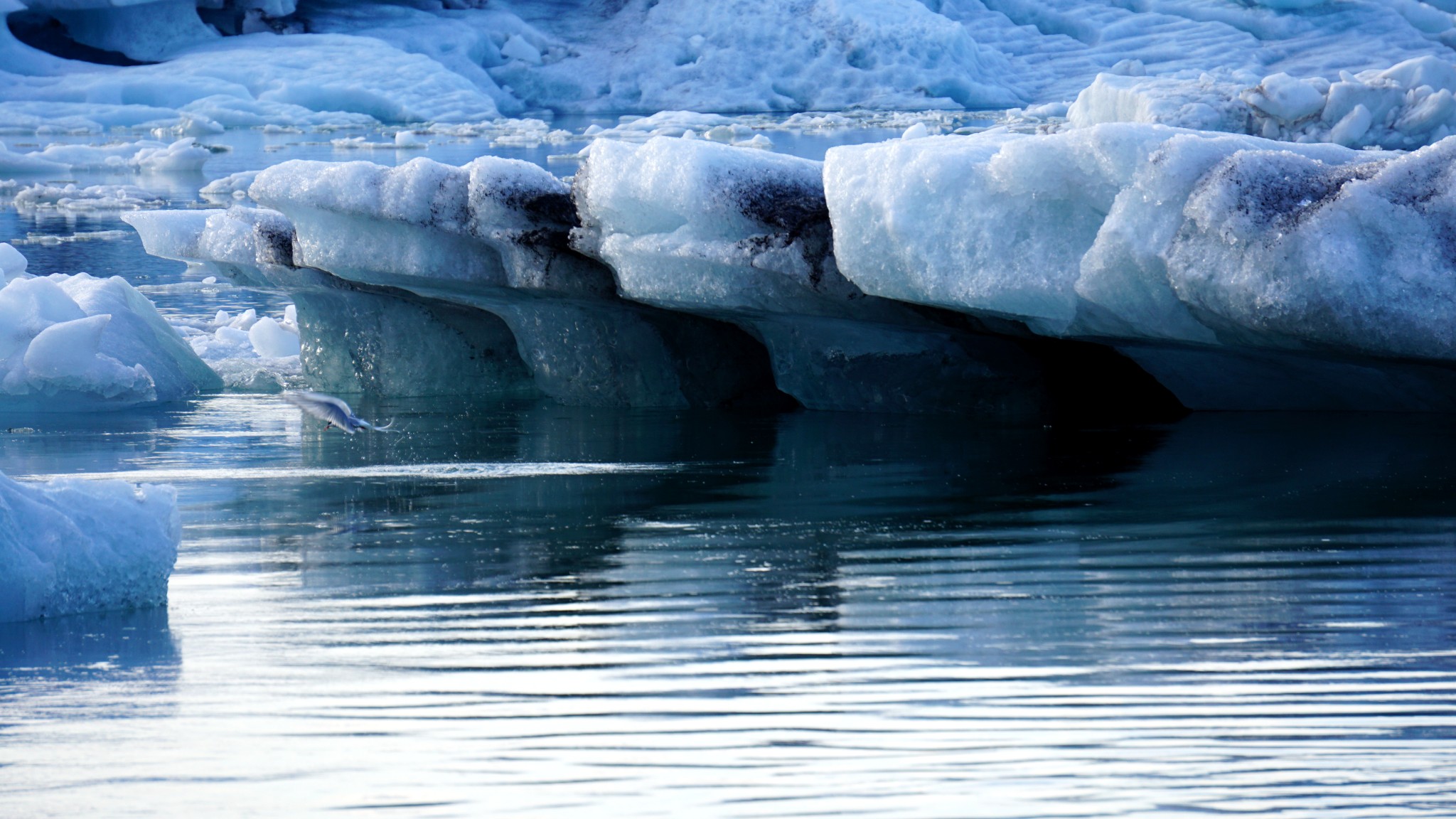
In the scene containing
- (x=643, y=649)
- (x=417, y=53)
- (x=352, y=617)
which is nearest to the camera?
(x=643, y=649)

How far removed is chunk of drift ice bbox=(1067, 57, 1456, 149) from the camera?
13.7 meters

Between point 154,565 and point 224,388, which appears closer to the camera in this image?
point 154,565

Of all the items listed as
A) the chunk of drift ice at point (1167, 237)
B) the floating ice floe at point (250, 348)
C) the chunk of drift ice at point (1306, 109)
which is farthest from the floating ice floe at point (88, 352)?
the chunk of drift ice at point (1306, 109)

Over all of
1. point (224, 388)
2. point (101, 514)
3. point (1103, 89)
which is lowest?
point (224, 388)

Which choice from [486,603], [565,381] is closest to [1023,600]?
[486,603]

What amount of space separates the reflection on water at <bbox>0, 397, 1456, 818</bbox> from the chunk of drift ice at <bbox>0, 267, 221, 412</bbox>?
127 cm

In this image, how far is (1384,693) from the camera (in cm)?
263

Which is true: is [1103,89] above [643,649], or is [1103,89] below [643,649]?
above

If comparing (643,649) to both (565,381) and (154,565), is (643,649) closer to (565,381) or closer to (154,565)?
(154,565)

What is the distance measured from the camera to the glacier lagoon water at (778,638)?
2.25 m

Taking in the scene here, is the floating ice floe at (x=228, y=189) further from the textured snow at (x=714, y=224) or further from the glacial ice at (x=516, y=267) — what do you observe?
the textured snow at (x=714, y=224)

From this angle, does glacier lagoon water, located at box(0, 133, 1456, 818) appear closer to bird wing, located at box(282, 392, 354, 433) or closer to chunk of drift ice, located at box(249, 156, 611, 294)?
bird wing, located at box(282, 392, 354, 433)

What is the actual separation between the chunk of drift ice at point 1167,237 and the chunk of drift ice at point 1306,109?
862cm

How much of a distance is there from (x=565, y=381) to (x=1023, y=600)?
405 cm
